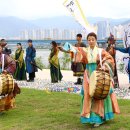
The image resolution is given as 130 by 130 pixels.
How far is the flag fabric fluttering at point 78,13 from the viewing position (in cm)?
750

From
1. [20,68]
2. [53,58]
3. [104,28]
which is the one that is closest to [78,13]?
[104,28]

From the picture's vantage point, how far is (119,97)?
35.2ft

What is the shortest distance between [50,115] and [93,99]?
1.47m

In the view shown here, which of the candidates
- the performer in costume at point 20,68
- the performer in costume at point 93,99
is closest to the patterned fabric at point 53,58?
the performer in costume at point 20,68

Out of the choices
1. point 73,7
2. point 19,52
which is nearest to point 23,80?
point 19,52

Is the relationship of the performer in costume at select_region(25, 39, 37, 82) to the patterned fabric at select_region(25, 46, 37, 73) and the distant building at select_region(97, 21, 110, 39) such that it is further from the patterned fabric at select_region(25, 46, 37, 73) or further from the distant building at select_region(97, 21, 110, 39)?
the distant building at select_region(97, 21, 110, 39)

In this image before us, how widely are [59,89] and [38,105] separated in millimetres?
2907

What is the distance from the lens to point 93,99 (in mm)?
7113

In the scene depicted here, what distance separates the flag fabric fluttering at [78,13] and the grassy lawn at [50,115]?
1641mm

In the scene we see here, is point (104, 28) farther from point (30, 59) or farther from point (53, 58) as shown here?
point (30, 59)

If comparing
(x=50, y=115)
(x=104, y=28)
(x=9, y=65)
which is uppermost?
(x=104, y=28)

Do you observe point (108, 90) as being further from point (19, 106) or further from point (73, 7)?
point (19, 106)

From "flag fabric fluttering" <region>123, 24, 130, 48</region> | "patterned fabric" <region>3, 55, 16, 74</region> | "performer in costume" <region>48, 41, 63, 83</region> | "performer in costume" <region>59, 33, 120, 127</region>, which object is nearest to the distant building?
"flag fabric fluttering" <region>123, 24, 130, 48</region>

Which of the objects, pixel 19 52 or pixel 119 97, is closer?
pixel 119 97
